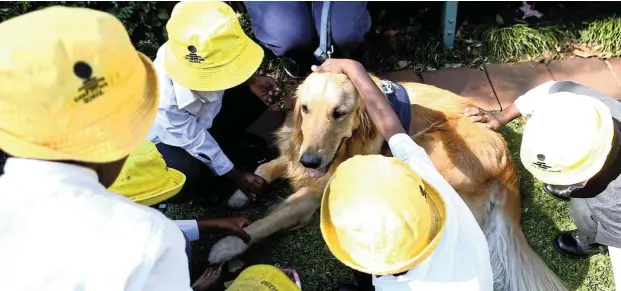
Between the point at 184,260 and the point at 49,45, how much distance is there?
2.38 feet

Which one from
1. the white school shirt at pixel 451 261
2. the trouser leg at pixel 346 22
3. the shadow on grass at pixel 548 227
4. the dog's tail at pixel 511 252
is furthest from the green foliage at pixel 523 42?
the white school shirt at pixel 451 261

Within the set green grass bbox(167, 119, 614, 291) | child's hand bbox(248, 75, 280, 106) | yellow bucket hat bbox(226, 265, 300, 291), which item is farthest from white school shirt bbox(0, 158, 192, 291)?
child's hand bbox(248, 75, 280, 106)

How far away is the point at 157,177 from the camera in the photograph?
2611mm

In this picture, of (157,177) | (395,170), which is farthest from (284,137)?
(395,170)

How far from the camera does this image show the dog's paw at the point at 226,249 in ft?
10.2

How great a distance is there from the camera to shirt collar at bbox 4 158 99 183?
5.47ft

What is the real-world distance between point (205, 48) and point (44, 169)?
1.12 m

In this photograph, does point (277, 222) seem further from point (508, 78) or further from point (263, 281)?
point (508, 78)

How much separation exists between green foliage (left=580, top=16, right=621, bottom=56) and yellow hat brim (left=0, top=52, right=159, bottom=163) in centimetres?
320

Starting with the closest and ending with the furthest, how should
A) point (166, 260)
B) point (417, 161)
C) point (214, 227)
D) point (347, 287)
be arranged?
1. point (166, 260)
2. point (417, 161)
3. point (214, 227)
4. point (347, 287)

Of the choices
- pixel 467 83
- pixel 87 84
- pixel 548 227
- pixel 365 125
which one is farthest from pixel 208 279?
pixel 467 83

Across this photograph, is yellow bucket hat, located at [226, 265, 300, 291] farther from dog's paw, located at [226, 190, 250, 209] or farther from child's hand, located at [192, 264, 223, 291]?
dog's paw, located at [226, 190, 250, 209]

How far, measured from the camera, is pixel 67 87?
1552mm

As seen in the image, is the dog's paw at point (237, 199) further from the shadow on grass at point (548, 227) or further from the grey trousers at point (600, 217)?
the grey trousers at point (600, 217)
